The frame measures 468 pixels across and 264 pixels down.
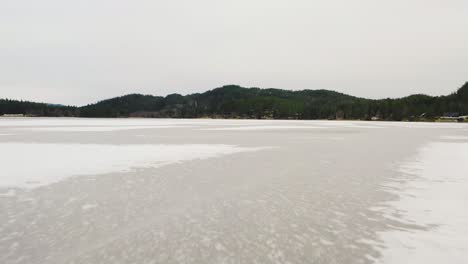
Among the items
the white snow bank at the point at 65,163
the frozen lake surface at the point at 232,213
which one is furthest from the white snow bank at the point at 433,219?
A: the white snow bank at the point at 65,163

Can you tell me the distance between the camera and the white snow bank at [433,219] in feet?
18.2

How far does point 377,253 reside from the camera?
564 centimetres

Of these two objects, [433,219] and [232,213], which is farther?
[232,213]

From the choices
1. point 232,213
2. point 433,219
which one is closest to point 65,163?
point 232,213

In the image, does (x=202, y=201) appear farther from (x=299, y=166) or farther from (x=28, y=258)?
(x=299, y=166)

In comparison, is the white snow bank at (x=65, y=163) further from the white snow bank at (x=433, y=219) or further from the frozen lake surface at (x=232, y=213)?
the white snow bank at (x=433, y=219)

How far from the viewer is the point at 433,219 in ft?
24.4

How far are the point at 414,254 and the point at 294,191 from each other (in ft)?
16.0

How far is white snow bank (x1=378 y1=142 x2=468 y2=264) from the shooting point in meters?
5.55

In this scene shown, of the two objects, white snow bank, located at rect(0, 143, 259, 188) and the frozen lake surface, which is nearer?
the frozen lake surface

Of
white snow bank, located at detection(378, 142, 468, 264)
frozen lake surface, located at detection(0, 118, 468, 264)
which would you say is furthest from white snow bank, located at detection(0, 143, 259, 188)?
white snow bank, located at detection(378, 142, 468, 264)

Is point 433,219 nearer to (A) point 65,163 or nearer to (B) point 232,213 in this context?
(B) point 232,213

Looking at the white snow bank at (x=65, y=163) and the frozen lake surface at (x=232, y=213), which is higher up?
the white snow bank at (x=65, y=163)

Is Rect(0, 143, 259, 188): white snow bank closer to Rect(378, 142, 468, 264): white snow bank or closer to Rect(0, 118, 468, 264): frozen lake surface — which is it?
Rect(0, 118, 468, 264): frozen lake surface
